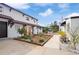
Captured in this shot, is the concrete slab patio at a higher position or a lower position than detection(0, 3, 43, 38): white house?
lower

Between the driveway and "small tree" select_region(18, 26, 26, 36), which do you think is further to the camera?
"small tree" select_region(18, 26, 26, 36)

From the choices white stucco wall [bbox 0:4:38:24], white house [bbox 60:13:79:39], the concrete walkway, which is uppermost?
white stucco wall [bbox 0:4:38:24]

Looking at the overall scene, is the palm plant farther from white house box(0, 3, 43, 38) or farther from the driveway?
the driveway

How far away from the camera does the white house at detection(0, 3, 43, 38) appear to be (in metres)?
4.66

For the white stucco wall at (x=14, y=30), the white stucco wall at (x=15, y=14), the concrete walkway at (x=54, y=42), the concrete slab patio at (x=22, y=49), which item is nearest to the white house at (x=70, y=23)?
the concrete walkway at (x=54, y=42)

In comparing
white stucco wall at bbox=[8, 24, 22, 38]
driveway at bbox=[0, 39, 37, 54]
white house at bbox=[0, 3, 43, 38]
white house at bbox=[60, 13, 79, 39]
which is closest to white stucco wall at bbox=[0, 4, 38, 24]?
white house at bbox=[0, 3, 43, 38]

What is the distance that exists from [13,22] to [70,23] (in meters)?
1.34

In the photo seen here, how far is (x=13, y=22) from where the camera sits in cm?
475

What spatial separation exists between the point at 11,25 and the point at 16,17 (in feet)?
0.75

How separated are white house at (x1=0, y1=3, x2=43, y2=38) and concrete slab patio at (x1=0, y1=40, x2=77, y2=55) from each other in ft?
0.66

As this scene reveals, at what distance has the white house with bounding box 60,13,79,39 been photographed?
4.55 m

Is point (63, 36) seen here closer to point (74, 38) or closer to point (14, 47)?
point (74, 38)
